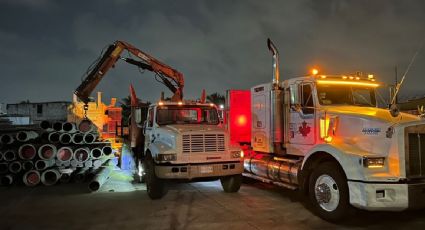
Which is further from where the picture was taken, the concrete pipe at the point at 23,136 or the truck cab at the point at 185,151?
the concrete pipe at the point at 23,136

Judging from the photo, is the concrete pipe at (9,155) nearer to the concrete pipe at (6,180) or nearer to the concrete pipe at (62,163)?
the concrete pipe at (6,180)

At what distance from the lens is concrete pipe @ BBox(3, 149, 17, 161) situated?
12.2 m

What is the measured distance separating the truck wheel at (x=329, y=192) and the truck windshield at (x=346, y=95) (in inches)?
70.6

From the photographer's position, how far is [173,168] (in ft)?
30.7

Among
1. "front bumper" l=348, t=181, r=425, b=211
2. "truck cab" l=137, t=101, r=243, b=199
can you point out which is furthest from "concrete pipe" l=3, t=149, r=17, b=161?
"front bumper" l=348, t=181, r=425, b=211

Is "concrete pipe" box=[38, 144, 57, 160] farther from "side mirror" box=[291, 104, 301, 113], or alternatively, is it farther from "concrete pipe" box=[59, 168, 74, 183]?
"side mirror" box=[291, 104, 301, 113]

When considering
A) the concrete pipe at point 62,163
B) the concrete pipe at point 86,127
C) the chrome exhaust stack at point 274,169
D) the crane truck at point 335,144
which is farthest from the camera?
the concrete pipe at point 86,127

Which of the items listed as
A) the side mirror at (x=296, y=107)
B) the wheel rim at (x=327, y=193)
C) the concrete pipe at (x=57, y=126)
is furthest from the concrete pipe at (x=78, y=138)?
the wheel rim at (x=327, y=193)

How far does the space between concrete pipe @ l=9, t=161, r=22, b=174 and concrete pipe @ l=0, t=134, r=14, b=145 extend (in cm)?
69

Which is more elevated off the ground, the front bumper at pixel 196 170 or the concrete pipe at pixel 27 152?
the concrete pipe at pixel 27 152

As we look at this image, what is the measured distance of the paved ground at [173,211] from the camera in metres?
7.36

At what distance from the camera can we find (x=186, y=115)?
433 inches

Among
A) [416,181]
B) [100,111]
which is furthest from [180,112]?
[100,111]

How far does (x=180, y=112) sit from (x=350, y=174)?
17.6ft
